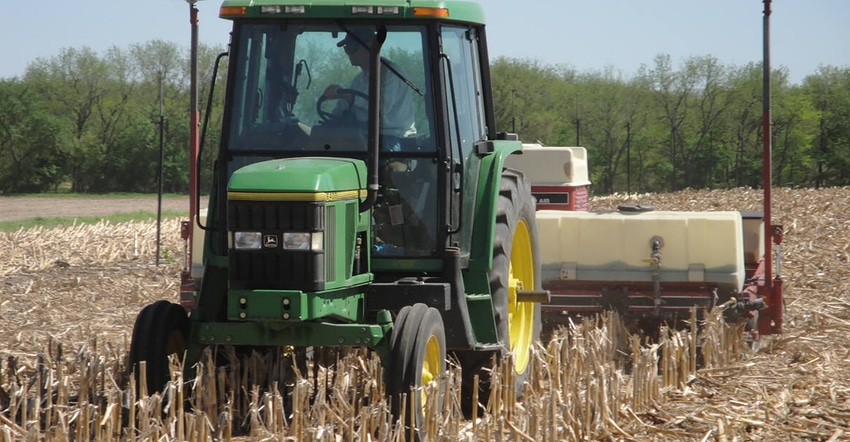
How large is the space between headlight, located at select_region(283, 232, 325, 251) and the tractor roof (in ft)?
4.71

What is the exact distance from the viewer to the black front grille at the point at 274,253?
5.68 metres

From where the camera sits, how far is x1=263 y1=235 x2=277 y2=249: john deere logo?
5742 millimetres

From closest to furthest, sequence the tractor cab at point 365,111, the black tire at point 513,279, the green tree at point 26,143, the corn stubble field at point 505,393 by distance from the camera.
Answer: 1. the corn stubble field at point 505,393
2. the tractor cab at point 365,111
3. the black tire at point 513,279
4. the green tree at point 26,143

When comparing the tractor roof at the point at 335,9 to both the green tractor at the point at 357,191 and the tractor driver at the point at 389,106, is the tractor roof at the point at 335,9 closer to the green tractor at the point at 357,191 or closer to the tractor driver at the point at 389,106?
the green tractor at the point at 357,191

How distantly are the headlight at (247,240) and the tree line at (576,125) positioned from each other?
4680 cm

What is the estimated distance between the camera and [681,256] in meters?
9.10

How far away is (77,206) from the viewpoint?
40938 mm

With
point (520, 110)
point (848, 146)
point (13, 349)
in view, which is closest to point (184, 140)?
point (520, 110)

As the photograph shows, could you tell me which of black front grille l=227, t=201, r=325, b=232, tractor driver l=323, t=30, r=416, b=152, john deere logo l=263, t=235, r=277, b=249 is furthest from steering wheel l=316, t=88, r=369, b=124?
john deere logo l=263, t=235, r=277, b=249

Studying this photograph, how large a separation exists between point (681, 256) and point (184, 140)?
169 feet

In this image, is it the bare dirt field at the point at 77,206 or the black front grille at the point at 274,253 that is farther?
the bare dirt field at the point at 77,206

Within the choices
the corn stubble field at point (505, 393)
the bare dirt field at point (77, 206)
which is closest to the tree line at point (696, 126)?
the bare dirt field at point (77, 206)

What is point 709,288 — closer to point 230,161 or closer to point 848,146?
point 230,161

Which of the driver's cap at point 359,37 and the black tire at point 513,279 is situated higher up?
the driver's cap at point 359,37
